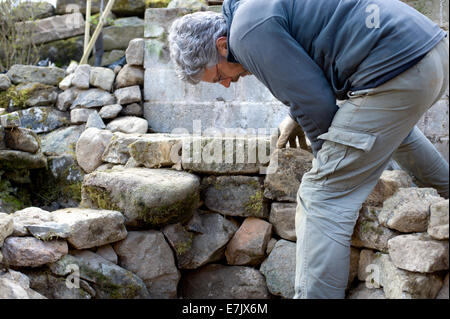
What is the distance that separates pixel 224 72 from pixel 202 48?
0.15 metres

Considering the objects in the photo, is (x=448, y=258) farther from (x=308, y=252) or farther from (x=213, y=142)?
(x=213, y=142)

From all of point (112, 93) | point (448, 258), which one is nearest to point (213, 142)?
point (448, 258)

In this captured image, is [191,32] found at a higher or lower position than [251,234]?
higher

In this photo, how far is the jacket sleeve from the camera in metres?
1.70

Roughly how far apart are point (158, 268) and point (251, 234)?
545 millimetres

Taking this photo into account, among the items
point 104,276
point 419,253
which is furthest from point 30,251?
point 419,253

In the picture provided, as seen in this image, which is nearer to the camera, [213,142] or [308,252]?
[308,252]

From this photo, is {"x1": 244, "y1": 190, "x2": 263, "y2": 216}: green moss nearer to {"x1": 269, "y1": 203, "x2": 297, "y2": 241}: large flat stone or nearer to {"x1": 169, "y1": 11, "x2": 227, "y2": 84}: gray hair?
{"x1": 269, "y1": 203, "x2": 297, "y2": 241}: large flat stone

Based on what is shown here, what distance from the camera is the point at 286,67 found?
1.70 m

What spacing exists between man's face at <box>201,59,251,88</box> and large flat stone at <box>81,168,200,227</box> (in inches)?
24.6

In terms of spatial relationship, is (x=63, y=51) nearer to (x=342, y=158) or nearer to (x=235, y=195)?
(x=235, y=195)

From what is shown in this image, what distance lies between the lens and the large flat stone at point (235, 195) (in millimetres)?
2627
